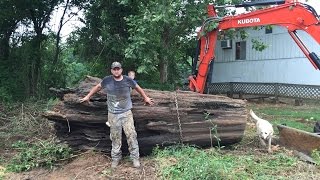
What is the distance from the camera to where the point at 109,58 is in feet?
58.0

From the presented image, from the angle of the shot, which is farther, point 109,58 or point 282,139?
point 109,58

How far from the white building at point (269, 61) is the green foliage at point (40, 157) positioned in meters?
13.3

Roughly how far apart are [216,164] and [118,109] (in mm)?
1806

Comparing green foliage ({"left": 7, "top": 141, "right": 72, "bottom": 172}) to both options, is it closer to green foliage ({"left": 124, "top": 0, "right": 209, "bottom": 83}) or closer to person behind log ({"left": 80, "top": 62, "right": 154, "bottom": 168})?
person behind log ({"left": 80, "top": 62, "right": 154, "bottom": 168})

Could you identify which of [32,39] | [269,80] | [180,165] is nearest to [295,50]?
[269,80]

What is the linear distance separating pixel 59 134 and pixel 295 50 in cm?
1487

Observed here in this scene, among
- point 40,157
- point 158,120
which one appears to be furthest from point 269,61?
point 40,157

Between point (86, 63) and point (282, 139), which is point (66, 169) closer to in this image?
point (282, 139)

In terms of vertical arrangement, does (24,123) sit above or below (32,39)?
below

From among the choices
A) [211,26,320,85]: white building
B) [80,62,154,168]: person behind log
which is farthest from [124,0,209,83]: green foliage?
[211,26,320,85]: white building

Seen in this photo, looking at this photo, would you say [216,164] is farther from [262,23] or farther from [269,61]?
[269,61]

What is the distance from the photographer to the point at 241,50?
22.9 metres

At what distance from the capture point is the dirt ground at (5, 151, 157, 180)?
649 cm

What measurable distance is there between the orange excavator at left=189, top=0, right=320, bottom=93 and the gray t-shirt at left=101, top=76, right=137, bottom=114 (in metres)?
4.47
